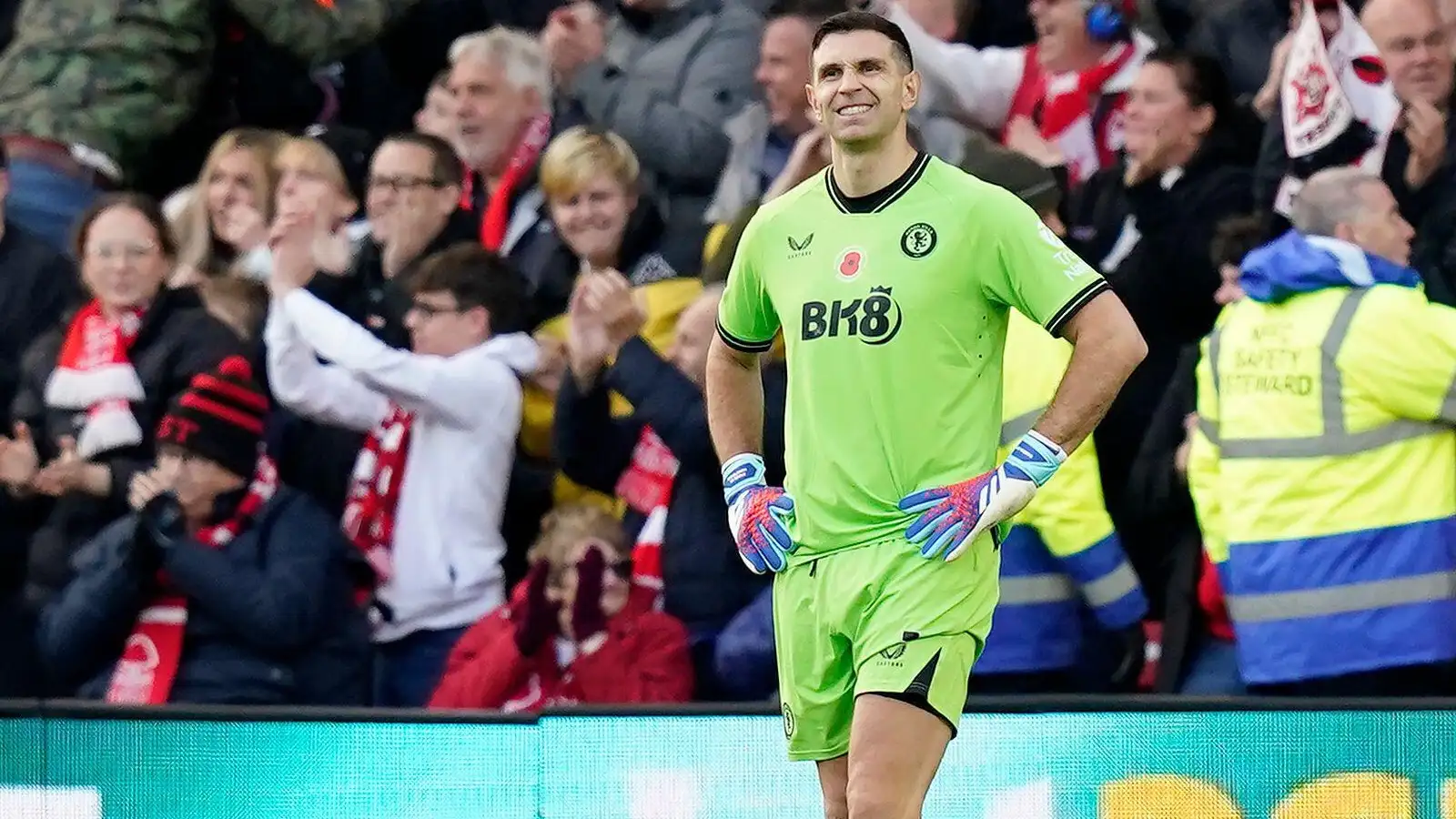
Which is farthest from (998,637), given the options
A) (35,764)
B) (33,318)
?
(33,318)

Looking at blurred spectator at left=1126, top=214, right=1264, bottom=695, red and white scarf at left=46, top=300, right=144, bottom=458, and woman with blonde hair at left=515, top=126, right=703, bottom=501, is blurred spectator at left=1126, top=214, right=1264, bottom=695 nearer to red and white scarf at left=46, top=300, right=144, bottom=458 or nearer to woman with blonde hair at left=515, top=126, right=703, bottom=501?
woman with blonde hair at left=515, top=126, right=703, bottom=501

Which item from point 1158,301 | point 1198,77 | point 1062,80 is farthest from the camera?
point 1062,80

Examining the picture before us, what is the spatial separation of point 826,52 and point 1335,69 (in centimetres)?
338

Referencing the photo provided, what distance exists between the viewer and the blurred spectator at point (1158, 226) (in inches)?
339

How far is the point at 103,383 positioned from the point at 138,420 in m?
0.19

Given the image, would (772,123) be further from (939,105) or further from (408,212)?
(408,212)

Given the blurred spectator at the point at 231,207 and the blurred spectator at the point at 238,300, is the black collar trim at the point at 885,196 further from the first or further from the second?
the blurred spectator at the point at 231,207

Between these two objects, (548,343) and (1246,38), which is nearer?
(548,343)

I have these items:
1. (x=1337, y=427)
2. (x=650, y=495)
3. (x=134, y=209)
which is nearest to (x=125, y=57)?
(x=134, y=209)

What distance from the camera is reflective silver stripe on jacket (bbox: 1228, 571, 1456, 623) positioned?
7.55m

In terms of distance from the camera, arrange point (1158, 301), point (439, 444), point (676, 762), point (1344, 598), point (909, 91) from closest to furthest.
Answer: point (909, 91), point (676, 762), point (1344, 598), point (1158, 301), point (439, 444)

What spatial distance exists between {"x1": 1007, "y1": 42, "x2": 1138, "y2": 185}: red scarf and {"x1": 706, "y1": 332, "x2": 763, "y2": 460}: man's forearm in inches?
136

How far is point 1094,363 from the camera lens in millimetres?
5797

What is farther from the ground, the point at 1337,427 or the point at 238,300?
the point at 1337,427
